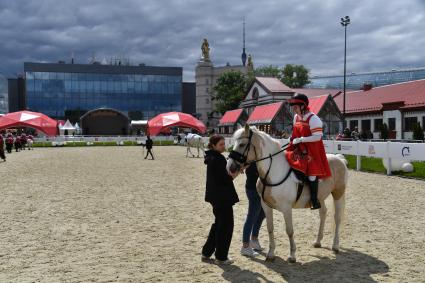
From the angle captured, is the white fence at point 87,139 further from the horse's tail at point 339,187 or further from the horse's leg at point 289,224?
the horse's leg at point 289,224

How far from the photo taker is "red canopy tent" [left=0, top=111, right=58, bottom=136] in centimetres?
4822

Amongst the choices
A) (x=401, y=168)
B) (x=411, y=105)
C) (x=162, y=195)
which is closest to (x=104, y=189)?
(x=162, y=195)

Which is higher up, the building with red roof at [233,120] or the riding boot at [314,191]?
the building with red roof at [233,120]

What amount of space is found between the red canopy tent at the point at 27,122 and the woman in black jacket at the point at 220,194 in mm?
47056

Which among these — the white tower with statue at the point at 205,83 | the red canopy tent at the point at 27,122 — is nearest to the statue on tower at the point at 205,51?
the white tower with statue at the point at 205,83

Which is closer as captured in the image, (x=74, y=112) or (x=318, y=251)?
(x=318, y=251)

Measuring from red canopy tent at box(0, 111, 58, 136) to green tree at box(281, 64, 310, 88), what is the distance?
5552cm

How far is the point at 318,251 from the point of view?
277 inches

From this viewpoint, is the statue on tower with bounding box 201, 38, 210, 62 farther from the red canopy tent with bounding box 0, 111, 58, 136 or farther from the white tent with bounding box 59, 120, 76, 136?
the red canopy tent with bounding box 0, 111, 58, 136

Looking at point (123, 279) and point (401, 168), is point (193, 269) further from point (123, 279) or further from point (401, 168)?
point (401, 168)

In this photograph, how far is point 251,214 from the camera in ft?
23.0

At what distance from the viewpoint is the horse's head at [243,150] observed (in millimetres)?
5980

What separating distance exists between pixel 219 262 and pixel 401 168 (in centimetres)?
1404

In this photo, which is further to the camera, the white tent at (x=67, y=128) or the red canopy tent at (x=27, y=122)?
the white tent at (x=67, y=128)
